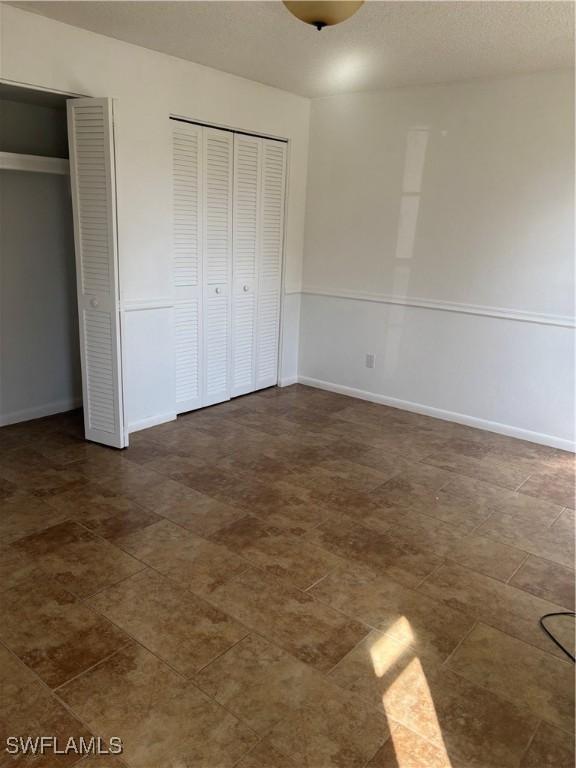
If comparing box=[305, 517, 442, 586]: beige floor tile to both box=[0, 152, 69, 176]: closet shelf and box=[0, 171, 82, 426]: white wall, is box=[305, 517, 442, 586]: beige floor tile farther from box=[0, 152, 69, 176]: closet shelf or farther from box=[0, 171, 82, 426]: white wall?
box=[0, 152, 69, 176]: closet shelf

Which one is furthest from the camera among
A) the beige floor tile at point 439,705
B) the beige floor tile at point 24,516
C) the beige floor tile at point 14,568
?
the beige floor tile at point 24,516

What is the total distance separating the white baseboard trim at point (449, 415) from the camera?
4.07 meters

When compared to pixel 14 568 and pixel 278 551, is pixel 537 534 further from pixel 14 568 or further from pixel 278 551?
pixel 14 568

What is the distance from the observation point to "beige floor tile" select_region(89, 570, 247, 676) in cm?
204

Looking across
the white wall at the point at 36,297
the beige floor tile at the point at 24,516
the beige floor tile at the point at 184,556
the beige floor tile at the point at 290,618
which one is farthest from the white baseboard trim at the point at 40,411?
the beige floor tile at the point at 290,618

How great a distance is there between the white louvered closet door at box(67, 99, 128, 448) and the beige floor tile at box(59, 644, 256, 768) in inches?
77.1

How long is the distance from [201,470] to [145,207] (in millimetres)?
1762

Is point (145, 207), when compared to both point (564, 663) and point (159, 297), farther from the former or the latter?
point (564, 663)

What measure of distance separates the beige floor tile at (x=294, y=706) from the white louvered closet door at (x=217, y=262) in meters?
2.77

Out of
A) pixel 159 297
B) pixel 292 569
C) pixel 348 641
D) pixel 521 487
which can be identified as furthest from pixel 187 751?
pixel 159 297

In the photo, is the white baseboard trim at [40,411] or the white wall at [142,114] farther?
the white baseboard trim at [40,411]

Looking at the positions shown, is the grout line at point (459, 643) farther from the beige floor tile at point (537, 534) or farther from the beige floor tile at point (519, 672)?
the beige floor tile at point (537, 534)

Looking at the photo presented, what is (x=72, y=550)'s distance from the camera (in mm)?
2617

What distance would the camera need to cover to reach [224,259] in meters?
4.45
